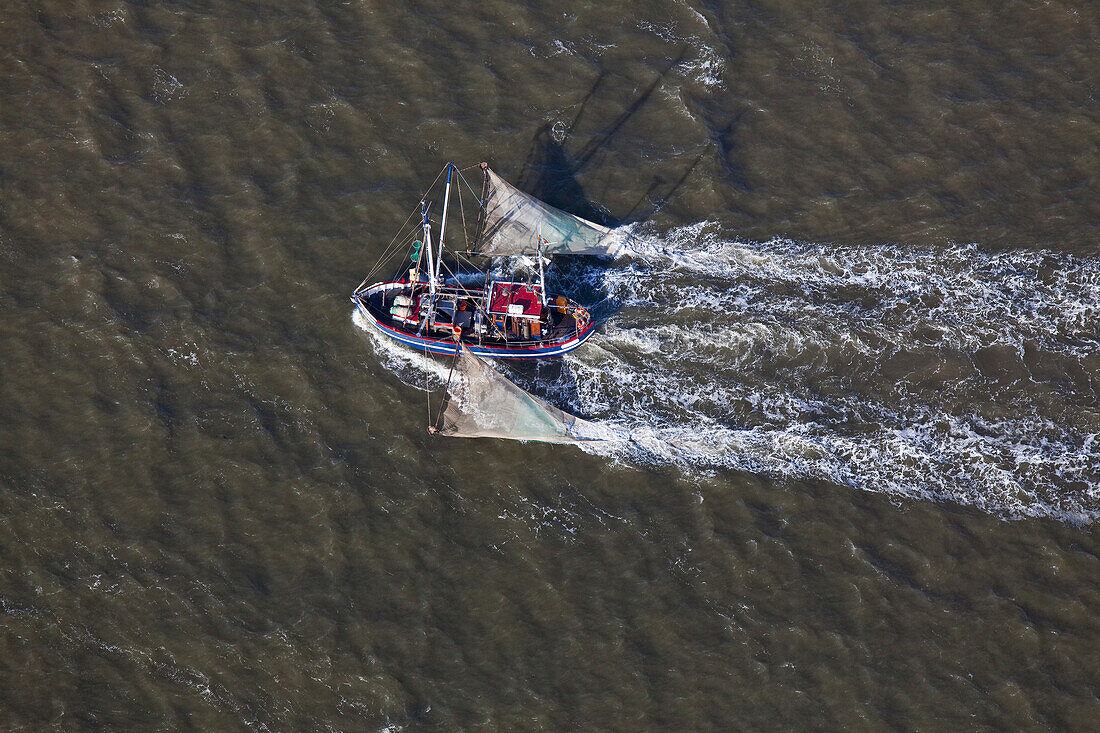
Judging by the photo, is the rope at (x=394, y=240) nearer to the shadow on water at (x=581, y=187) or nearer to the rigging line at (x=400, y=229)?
the rigging line at (x=400, y=229)

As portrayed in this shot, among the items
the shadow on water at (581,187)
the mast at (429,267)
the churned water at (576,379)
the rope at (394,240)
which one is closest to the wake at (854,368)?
the churned water at (576,379)

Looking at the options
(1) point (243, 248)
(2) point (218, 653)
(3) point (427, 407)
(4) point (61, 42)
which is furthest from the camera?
(4) point (61, 42)

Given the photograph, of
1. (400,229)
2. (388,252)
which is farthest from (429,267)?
(400,229)

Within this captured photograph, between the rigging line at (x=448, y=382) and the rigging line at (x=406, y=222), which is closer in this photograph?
the rigging line at (x=448, y=382)

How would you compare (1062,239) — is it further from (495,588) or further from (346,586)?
(346,586)

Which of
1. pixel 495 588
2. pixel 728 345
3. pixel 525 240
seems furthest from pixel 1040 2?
pixel 495 588

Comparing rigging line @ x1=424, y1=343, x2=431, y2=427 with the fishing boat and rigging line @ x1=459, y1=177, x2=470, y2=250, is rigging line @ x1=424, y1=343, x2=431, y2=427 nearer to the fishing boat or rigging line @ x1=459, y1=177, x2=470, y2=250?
the fishing boat

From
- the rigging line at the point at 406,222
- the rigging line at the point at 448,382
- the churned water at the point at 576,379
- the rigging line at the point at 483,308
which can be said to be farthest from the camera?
the rigging line at the point at 406,222

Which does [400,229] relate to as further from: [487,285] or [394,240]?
[487,285]
